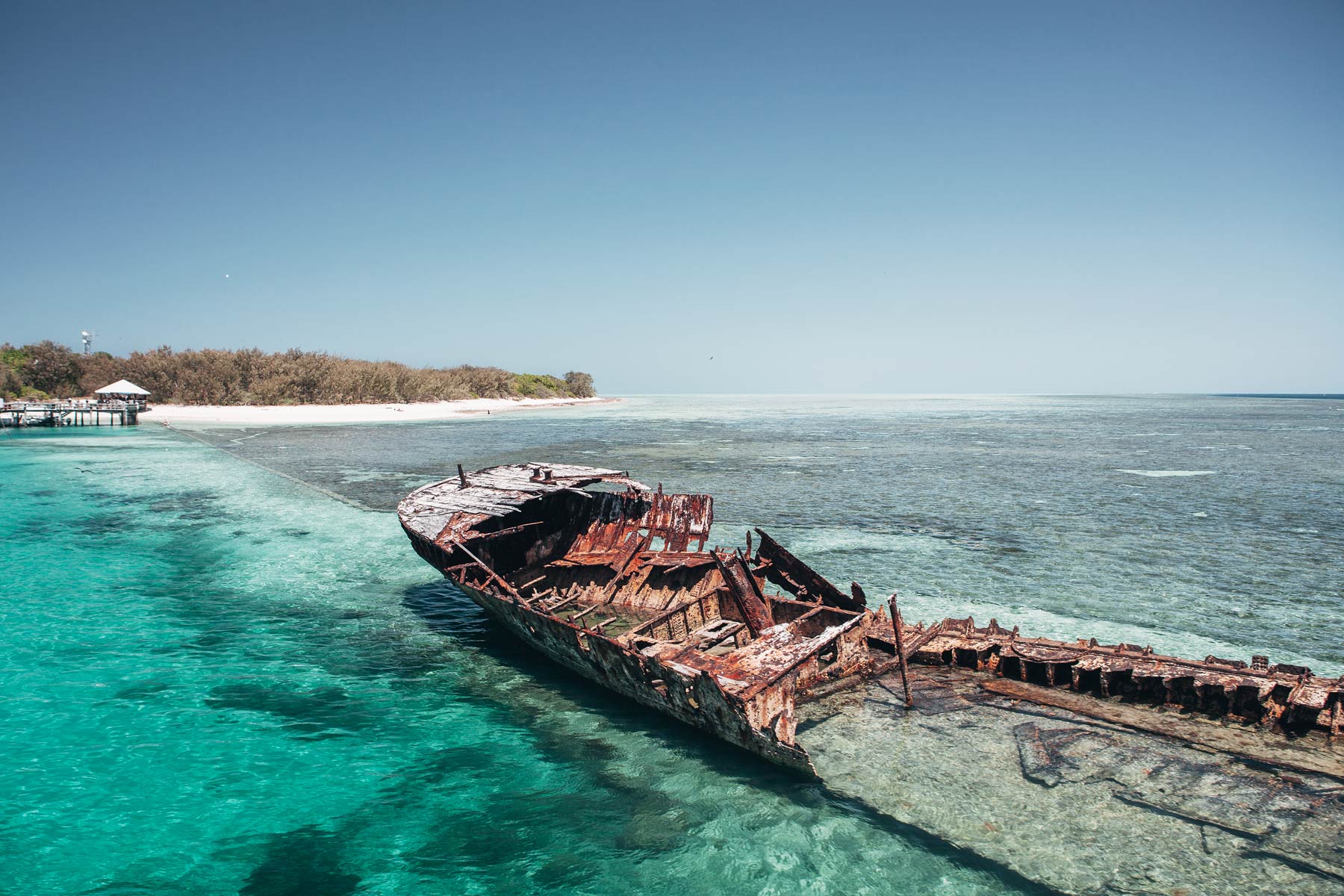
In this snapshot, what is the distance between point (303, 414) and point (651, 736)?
79.3 metres

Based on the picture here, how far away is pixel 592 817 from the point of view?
695 centimetres

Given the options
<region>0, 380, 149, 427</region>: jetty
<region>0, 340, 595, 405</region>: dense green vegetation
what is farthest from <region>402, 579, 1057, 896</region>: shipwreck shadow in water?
<region>0, 340, 595, 405</region>: dense green vegetation

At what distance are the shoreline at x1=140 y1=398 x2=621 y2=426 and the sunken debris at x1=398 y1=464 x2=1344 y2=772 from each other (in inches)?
2491

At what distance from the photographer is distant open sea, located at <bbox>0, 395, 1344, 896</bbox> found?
6398mm

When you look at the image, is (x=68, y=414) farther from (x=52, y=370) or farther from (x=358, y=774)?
(x=358, y=774)

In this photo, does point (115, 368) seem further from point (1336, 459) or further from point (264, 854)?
point (1336, 459)

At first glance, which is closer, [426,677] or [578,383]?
[426,677]

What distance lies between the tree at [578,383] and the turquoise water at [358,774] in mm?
145645

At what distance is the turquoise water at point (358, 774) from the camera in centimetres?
623

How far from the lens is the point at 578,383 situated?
527ft

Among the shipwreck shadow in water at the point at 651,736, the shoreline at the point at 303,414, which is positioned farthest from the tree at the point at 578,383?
the shipwreck shadow in water at the point at 651,736

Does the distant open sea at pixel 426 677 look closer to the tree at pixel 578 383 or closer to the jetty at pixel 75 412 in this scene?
the jetty at pixel 75 412

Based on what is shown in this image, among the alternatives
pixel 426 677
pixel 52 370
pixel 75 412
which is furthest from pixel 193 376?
pixel 426 677

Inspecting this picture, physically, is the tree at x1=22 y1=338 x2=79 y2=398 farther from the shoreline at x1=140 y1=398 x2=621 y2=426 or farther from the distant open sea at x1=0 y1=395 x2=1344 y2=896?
the distant open sea at x1=0 y1=395 x2=1344 y2=896
